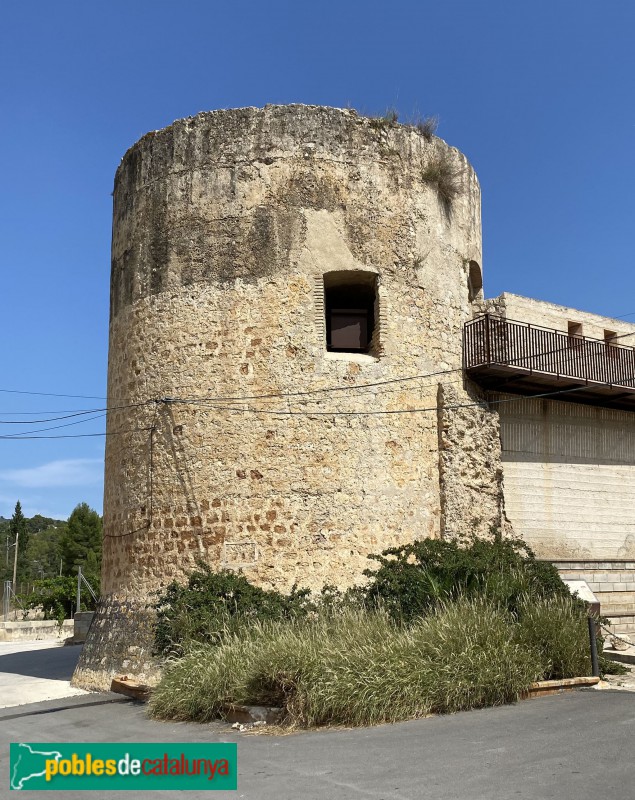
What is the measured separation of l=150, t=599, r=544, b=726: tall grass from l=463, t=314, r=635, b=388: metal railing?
5.16m

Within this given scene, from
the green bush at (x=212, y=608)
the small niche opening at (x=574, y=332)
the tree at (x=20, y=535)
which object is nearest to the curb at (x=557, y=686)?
the green bush at (x=212, y=608)

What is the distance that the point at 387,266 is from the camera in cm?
1321

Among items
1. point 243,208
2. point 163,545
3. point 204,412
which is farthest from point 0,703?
point 243,208

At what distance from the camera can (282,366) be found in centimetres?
1264

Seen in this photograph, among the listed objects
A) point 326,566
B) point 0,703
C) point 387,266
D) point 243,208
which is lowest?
point 0,703

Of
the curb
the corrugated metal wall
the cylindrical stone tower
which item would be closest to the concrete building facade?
the cylindrical stone tower

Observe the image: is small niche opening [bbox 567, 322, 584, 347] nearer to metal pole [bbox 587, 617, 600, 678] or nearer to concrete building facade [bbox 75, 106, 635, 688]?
concrete building facade [bbox 75, 106, 635, 688]

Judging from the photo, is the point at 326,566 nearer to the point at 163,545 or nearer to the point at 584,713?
the point at 163,545

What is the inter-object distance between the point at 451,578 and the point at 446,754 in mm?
4370

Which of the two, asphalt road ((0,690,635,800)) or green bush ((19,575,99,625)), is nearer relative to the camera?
asphalt road ((0,690,635,800))

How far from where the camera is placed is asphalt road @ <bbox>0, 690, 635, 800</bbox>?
18.4 ft

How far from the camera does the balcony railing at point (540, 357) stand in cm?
1402

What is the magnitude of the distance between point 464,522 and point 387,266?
4097mm

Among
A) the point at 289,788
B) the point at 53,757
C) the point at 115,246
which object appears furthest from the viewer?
the point at 115,246
